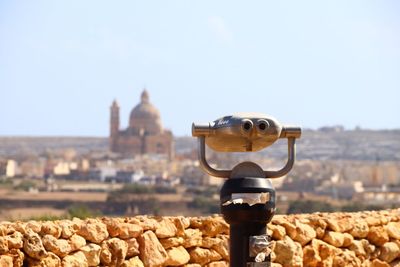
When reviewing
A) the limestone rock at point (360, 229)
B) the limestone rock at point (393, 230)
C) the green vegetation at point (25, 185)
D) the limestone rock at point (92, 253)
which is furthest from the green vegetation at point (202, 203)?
the limestone rock at point (92, 253)

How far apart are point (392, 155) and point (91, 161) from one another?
3247 cm

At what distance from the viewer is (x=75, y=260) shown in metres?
5.55

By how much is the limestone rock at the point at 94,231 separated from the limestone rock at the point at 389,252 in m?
2.06

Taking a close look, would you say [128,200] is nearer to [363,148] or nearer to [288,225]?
[363,148]

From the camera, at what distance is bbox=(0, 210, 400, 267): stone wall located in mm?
5438

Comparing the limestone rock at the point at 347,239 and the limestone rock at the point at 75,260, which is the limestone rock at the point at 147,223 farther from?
the limestone rock at the point at 347,239

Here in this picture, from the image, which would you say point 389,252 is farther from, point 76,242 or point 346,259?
point 76,242

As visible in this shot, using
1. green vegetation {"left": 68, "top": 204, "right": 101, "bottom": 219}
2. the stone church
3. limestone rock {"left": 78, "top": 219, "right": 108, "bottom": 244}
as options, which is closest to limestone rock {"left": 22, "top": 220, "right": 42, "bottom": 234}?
limestone rock {"left": 78, "top": 219, "right": 108, "bottom": 244}

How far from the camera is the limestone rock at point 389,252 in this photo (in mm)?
7242

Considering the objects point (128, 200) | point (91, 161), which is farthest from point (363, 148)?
point (128, 200)

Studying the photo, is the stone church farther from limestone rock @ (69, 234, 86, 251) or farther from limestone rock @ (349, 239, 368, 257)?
limestone rock @ (69, 234, 86, 251)

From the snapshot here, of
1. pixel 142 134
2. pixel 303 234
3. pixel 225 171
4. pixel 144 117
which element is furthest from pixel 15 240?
pixel 142 134

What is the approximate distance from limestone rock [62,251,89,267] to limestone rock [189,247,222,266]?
74cm

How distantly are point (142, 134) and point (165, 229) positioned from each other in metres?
126
